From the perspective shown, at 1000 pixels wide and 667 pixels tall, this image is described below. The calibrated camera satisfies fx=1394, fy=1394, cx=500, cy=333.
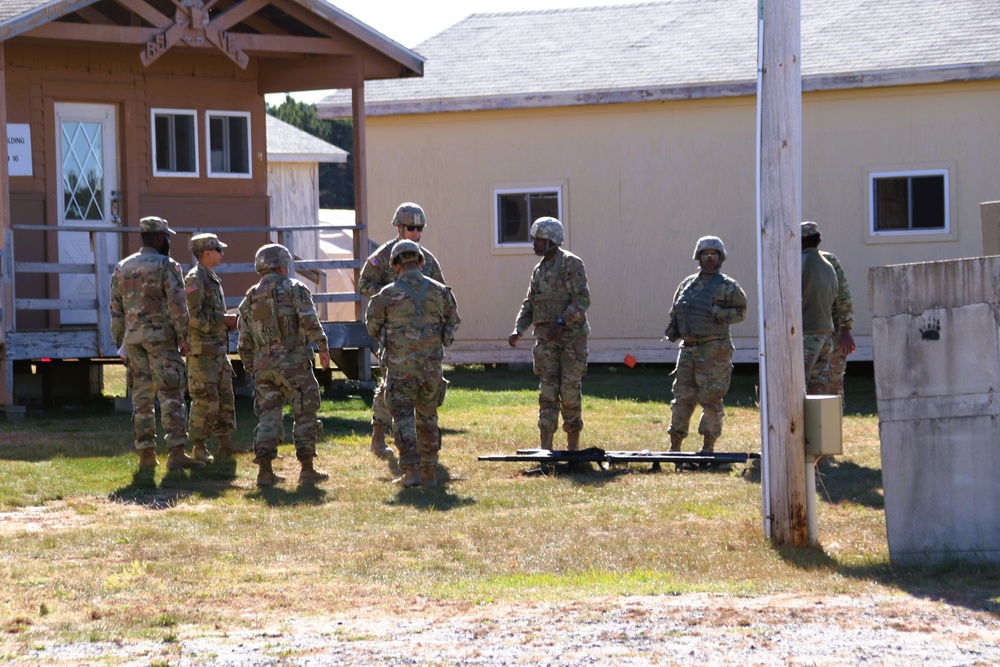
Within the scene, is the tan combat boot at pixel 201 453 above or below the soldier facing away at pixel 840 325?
below

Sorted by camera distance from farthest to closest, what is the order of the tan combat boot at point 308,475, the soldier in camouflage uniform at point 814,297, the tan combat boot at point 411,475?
the soldier in camouflage uniform at point 814,297 < the tan combat boot at point 308,475 < the tan combat boot at point 411,475

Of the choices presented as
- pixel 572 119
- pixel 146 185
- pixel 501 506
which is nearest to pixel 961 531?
pixel 501 506

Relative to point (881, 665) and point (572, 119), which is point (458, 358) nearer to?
point (572, 119)

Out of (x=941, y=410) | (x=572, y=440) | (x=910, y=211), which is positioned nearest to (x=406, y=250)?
(x=572, y=440)

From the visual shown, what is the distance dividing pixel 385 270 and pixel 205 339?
61.8 inches

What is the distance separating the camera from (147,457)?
10.8 metres

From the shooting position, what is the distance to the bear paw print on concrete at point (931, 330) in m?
7.37

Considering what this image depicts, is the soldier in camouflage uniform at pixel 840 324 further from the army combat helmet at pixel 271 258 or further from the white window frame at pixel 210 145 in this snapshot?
the white window frame at pixel 210 145

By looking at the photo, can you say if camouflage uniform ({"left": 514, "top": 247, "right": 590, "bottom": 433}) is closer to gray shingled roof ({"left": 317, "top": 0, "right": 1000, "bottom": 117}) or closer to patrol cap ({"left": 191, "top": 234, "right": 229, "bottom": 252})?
patrol cap ({"left": 191, "top": 234, "right": 229, "bottom": 252})

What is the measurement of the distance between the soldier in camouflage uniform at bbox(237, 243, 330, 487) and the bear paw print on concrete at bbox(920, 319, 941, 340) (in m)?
4.38

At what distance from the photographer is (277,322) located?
1011cm

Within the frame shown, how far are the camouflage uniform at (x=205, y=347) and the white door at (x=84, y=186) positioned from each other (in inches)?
163

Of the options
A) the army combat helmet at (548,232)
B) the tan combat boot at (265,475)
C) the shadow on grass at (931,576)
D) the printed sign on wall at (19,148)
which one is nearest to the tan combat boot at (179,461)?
the tan combat boot at (265,475)

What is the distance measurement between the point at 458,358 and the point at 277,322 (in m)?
9.30
